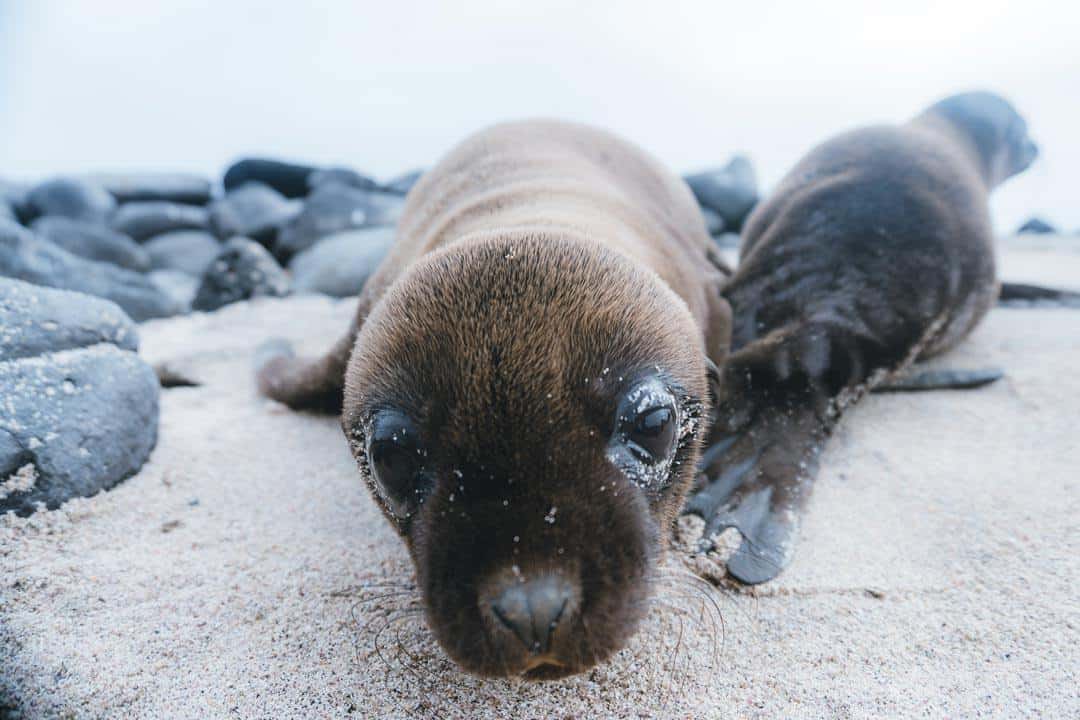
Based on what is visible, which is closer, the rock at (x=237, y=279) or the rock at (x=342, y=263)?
the rock at (x=237, y=279)

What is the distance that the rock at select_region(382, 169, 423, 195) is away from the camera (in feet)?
38.1

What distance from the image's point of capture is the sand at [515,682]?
1574 millimetres

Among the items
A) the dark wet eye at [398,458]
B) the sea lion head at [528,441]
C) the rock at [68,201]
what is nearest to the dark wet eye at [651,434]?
the sea lion head at [528,441]

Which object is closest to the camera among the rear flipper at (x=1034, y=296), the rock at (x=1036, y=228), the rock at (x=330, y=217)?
the rear flipper at (x=1034, y=296)

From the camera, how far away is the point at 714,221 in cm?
1024

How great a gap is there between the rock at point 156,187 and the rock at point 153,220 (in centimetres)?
88

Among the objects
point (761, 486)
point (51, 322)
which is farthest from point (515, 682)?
point (51, 322)

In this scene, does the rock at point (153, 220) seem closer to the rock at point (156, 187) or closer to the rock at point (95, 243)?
the rock at point (156, 187)

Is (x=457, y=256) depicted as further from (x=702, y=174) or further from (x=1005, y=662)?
(x=702, y=174)

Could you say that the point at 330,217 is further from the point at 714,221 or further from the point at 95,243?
the point at 714,221

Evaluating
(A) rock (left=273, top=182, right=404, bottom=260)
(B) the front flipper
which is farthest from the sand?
(A) rock (left=273, top=182, right=404, bottom=260)

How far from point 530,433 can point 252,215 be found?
10690 millimetres

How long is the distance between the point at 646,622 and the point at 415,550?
2.28ft

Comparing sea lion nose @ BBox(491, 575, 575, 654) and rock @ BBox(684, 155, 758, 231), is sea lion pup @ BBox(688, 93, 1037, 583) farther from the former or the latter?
rock @ BBox(684, 155, 758, 231)
